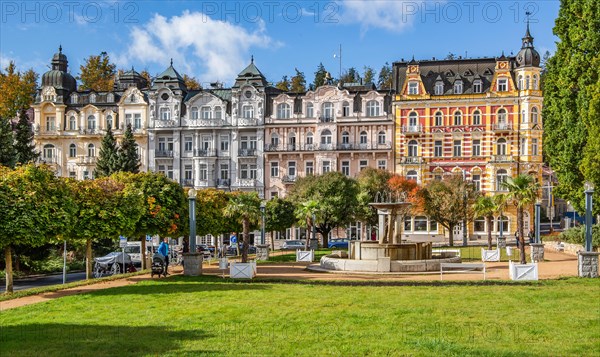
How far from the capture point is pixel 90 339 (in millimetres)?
15031

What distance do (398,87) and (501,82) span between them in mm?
9695

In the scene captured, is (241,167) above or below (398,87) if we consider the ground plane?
below

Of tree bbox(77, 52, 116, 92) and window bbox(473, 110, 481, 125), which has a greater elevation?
tree bbox(77, 52, 116, 92)

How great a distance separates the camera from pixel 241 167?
227 feet

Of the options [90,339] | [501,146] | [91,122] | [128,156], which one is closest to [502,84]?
[501,146]

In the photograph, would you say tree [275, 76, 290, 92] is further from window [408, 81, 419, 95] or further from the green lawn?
the green lawn

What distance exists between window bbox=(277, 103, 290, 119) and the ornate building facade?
10.7 metres

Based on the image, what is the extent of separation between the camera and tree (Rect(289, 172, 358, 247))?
54.5 m

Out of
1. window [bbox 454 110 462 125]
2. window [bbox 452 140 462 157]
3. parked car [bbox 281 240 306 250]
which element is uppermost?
window [bbox 454 110 462 125]

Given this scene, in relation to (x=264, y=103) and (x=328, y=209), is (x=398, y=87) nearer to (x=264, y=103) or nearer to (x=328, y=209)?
(x=264, y=103)

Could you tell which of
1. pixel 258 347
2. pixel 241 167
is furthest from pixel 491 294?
pixel 241 167

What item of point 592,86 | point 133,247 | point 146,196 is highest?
point 592,86

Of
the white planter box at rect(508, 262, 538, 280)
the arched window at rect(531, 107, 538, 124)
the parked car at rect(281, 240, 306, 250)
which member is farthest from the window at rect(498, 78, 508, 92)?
the white planter box at rect(508, 262, 538, 280)

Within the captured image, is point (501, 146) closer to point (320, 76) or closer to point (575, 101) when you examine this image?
point (575, 101)
